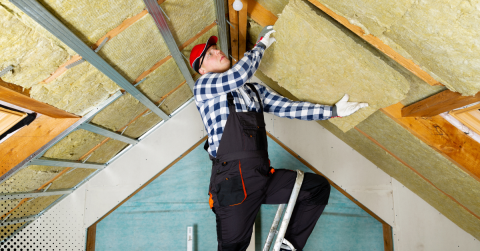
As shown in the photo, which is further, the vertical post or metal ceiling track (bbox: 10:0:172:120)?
the vertical post

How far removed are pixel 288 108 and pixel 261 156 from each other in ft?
1.44

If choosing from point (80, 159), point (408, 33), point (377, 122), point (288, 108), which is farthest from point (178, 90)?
point (408, 33)

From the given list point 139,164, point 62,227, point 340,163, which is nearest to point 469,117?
point 340,163

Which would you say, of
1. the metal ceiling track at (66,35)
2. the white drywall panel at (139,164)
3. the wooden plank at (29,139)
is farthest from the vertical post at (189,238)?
the metal ceiling track at (66,35)

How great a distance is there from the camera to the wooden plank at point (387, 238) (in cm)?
303

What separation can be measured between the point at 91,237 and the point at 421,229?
406 centimetres

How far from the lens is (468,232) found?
9.61ft

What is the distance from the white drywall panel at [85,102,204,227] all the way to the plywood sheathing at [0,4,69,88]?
2.08m

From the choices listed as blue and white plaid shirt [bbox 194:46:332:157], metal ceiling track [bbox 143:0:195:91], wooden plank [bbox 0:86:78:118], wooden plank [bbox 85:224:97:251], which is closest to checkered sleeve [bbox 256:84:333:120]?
blue and white plaid shirt [bbox 194:46:332:157]

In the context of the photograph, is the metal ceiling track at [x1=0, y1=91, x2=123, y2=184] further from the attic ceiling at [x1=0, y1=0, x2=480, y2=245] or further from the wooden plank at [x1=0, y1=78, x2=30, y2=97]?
the wooden plank at [x1=0, y1=78, x2=30, y2=97]

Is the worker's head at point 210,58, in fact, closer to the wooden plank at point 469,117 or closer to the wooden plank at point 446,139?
the wooden plank at point 446,139

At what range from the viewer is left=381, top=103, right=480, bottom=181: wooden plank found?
1559 mm

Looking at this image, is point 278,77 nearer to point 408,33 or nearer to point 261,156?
point 261,156

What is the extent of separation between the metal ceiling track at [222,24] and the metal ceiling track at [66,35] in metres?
0.79
